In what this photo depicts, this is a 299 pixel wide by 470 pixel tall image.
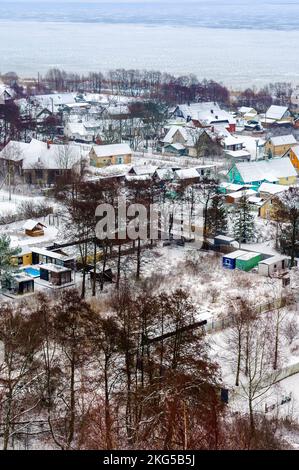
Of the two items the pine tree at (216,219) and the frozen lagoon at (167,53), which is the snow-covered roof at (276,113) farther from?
the pine tree at (216,219)

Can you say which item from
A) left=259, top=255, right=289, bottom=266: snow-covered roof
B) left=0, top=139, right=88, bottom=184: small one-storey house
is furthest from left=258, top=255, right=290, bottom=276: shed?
left=0, top=139, right=88, bottom=184: small one-storey house

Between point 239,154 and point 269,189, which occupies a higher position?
point 269,189

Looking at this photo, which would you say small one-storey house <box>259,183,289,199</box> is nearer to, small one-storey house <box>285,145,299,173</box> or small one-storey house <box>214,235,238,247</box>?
small one-storey house <box>214,235,238,247</box>

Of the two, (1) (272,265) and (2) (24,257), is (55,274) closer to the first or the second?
(2) (24,257)

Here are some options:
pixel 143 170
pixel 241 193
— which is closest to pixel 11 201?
pixel 143 170

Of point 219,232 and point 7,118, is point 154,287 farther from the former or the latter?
point 7,118

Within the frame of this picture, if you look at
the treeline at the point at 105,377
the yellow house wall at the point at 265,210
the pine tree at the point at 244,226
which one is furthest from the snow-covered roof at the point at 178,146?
the treeline at the point at 105,377
